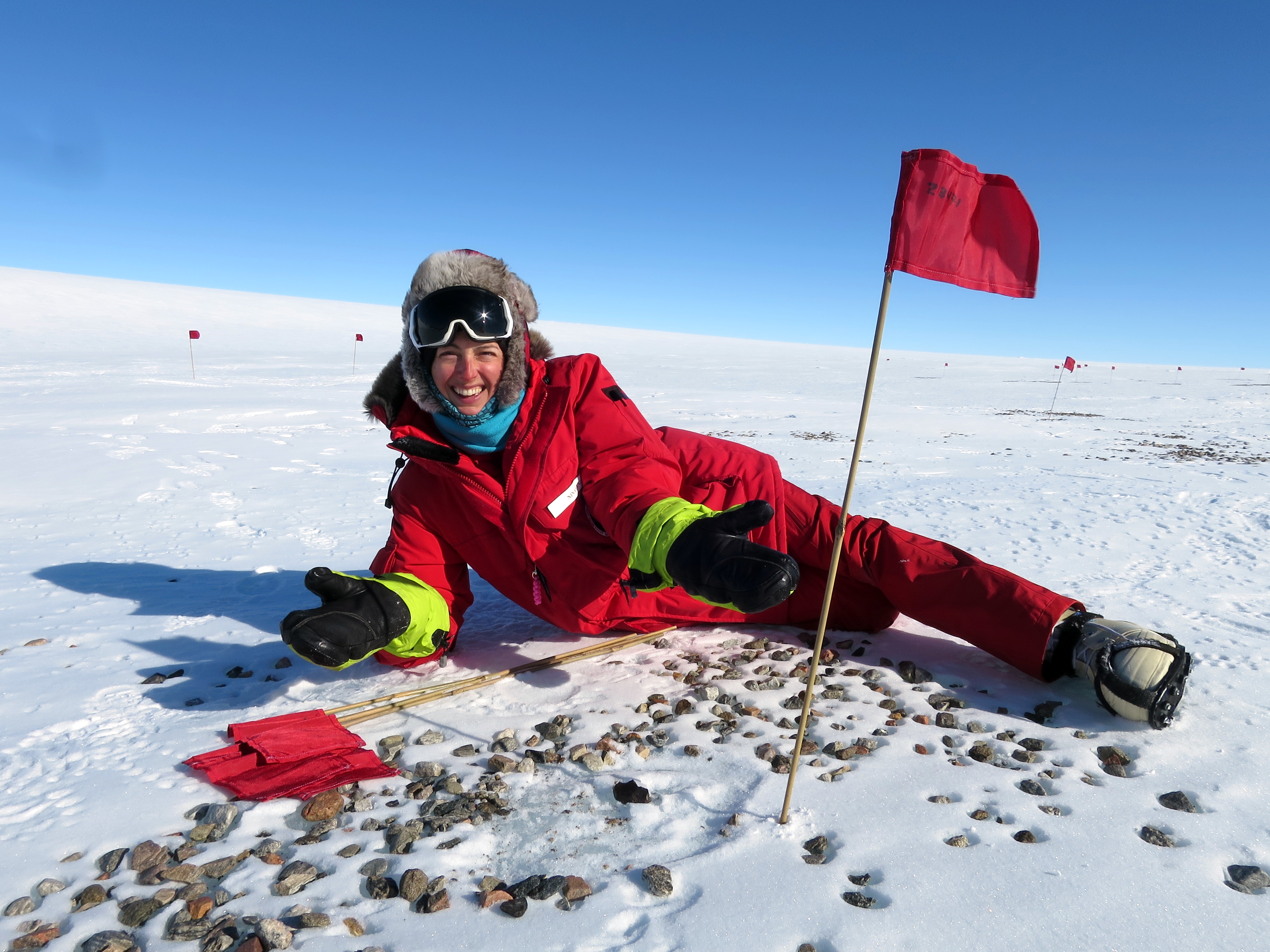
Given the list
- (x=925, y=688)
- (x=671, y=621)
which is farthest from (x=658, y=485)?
(x=925, y=688)

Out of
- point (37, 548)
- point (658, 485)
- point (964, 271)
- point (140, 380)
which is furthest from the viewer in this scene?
point (140, 380)

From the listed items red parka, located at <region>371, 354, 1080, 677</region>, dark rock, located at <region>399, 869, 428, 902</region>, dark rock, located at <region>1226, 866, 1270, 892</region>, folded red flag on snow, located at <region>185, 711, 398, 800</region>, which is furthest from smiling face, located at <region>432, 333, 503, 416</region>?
dark rock, located at <region>1226, 866, 1270, 892</region>

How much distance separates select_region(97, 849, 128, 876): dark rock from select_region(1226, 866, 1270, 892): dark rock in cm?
243

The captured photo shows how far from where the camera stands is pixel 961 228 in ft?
6.21

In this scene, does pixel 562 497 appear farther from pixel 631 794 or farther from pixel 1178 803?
pixel 1178 803

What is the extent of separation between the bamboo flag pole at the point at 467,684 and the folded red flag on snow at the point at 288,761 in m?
0.10

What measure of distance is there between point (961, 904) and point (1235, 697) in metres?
1.62

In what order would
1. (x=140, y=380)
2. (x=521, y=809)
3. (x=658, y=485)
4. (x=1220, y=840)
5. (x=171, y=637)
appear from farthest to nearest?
(x=140, y=380), (x=171, y=637), (x=658, y=485), (x=521, y=809), (x=1220, y=840)

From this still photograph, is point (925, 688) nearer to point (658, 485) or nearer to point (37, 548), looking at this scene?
point (658, 485)

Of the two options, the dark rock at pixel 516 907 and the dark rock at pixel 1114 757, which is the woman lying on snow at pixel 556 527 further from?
the dark rock at pixel 516 907

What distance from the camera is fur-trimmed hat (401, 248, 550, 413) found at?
8.04 ft

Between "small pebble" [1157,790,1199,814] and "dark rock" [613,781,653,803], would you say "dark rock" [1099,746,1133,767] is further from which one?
"dark rock" [613,781,653,803]

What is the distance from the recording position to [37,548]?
4.28 meters

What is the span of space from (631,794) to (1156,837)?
124 centimetres
